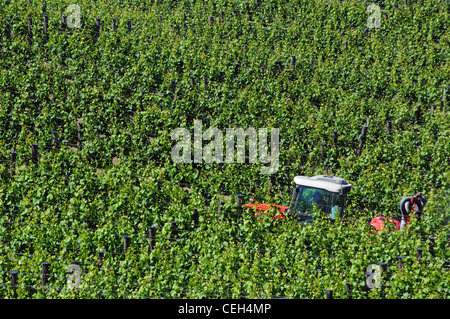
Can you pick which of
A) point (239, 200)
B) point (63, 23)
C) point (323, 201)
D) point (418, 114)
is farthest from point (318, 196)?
point (63, 23)

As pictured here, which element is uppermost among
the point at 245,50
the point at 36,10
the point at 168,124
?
the point at 36,10

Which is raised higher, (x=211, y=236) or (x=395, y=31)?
(x=395, y=31)

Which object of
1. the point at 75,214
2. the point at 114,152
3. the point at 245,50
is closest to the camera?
the point at 75,214

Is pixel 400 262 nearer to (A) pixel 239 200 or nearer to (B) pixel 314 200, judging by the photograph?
(B) pixel 314 200

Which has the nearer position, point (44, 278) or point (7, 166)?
point (44, 278)

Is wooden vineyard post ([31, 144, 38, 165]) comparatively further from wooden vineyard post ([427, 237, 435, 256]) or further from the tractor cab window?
wooden vineyard post ([427, 237, 435, 256])
